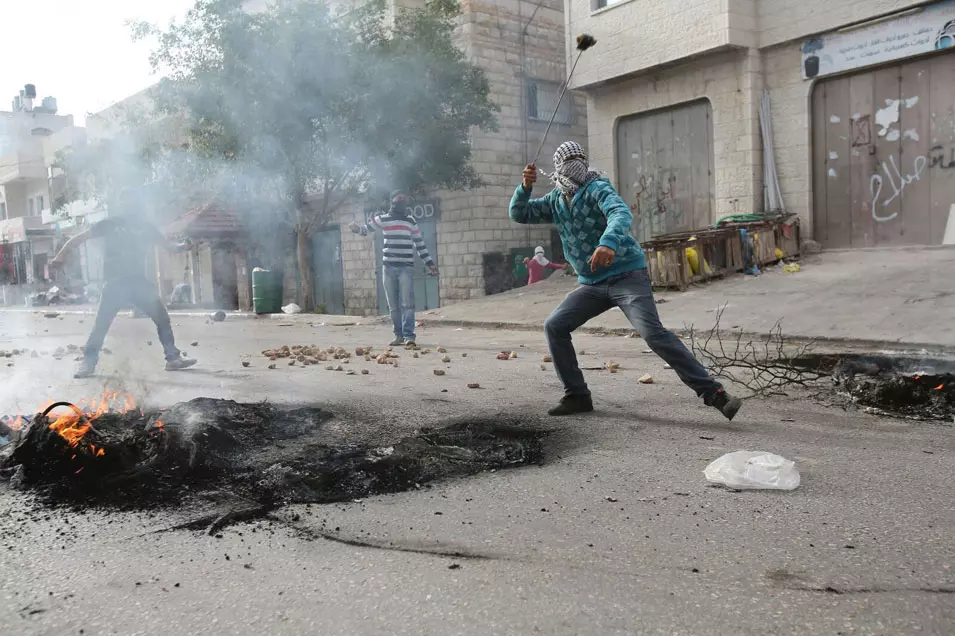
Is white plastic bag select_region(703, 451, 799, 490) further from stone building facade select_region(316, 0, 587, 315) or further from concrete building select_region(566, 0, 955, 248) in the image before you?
stone building facade select_region(316, 0, 587, 315)

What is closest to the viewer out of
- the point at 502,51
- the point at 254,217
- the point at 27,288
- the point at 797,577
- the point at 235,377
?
the point at 797,577

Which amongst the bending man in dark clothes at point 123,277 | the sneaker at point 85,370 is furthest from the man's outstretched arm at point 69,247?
the sneaker at point 85,370

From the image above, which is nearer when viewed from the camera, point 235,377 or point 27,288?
point 235,377

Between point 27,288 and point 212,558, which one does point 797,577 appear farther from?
point 27,288

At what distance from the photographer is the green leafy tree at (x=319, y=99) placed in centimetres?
1282

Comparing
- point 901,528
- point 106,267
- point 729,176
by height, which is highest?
point 729,176

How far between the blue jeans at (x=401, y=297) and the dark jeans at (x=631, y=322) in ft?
15.2

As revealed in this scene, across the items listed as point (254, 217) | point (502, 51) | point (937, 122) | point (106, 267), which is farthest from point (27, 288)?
point (937, 122)

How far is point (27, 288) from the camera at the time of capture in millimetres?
27094

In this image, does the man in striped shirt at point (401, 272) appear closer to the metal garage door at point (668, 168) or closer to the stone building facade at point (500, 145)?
the metal garage door at point (668, 168)

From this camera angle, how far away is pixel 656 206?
15320mm

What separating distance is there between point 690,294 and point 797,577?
9110 mm

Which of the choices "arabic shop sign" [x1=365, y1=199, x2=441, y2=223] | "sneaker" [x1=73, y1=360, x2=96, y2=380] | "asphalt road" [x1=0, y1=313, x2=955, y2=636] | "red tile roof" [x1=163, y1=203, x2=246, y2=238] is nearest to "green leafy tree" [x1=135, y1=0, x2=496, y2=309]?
"arabic shop sign" [x1=365, y1=199, x2=441, y2=223]

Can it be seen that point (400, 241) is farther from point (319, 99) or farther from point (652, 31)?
point (652, 31)
